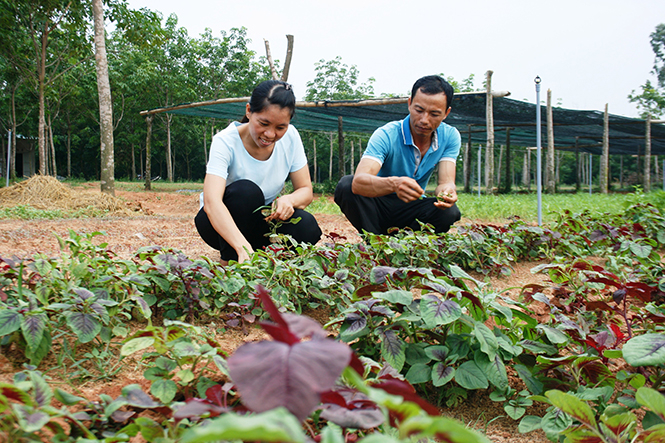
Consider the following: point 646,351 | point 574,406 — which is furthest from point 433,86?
point 574,406

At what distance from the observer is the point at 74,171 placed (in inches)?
1372

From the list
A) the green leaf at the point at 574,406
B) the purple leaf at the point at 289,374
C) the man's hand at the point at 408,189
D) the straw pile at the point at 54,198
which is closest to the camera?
the purple leaf at the point at 289,374

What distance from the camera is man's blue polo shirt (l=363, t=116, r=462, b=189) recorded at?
326 centimetres

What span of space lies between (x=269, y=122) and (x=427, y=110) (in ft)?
3.76

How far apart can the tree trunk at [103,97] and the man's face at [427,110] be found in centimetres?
687

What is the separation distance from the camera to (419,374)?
3.91ft

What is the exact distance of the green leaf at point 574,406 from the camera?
2.57 feet

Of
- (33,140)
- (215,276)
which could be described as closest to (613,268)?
(215,276)

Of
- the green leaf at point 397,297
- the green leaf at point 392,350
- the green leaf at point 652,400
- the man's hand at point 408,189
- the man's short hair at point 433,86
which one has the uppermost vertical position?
the man's short hair at point 433,86

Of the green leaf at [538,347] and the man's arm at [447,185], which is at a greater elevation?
the man's arm at [447,185]

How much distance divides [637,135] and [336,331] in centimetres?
2032

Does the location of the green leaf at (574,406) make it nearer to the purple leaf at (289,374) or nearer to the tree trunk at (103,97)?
the purple leaf at (289,374)

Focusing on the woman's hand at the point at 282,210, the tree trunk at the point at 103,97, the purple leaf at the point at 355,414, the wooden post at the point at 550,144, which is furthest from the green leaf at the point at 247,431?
the wooden post at the point at 550,144

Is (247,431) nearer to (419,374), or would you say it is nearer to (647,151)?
(419,374)
